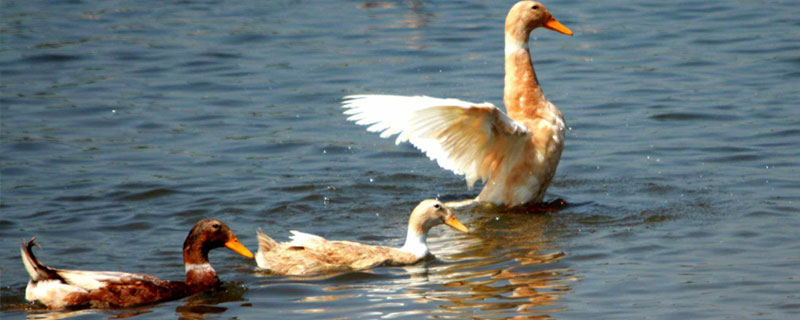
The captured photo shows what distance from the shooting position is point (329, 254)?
27.6 ft

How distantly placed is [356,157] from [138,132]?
7.68ft

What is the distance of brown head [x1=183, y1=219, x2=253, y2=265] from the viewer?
8094 millimetres

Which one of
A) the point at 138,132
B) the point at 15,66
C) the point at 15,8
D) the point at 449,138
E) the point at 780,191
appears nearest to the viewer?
the point at 449,138

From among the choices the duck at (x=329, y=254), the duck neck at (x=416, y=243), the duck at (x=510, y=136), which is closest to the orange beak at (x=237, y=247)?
the duck at (x=329, y=254)

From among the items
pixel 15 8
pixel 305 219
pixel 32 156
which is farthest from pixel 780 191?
pixel 15 8

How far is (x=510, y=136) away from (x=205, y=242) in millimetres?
2645

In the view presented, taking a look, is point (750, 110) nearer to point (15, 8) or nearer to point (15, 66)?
point (15, 66)

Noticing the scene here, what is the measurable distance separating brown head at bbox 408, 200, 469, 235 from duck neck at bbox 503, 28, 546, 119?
56.6 inches

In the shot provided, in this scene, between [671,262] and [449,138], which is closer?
[671,262]

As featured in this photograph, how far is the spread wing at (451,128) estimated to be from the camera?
8.91 metres

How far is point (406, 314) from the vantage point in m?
7.29

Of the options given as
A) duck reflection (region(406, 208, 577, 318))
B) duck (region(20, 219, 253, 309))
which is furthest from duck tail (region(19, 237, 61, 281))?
duck reflection (region(406, 208, 577, 318))

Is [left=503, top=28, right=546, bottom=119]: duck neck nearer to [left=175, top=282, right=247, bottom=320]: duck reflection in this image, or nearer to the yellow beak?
the yellow beak

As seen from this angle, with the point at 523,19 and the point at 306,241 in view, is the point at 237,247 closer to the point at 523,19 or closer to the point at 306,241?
the point at 306,241
